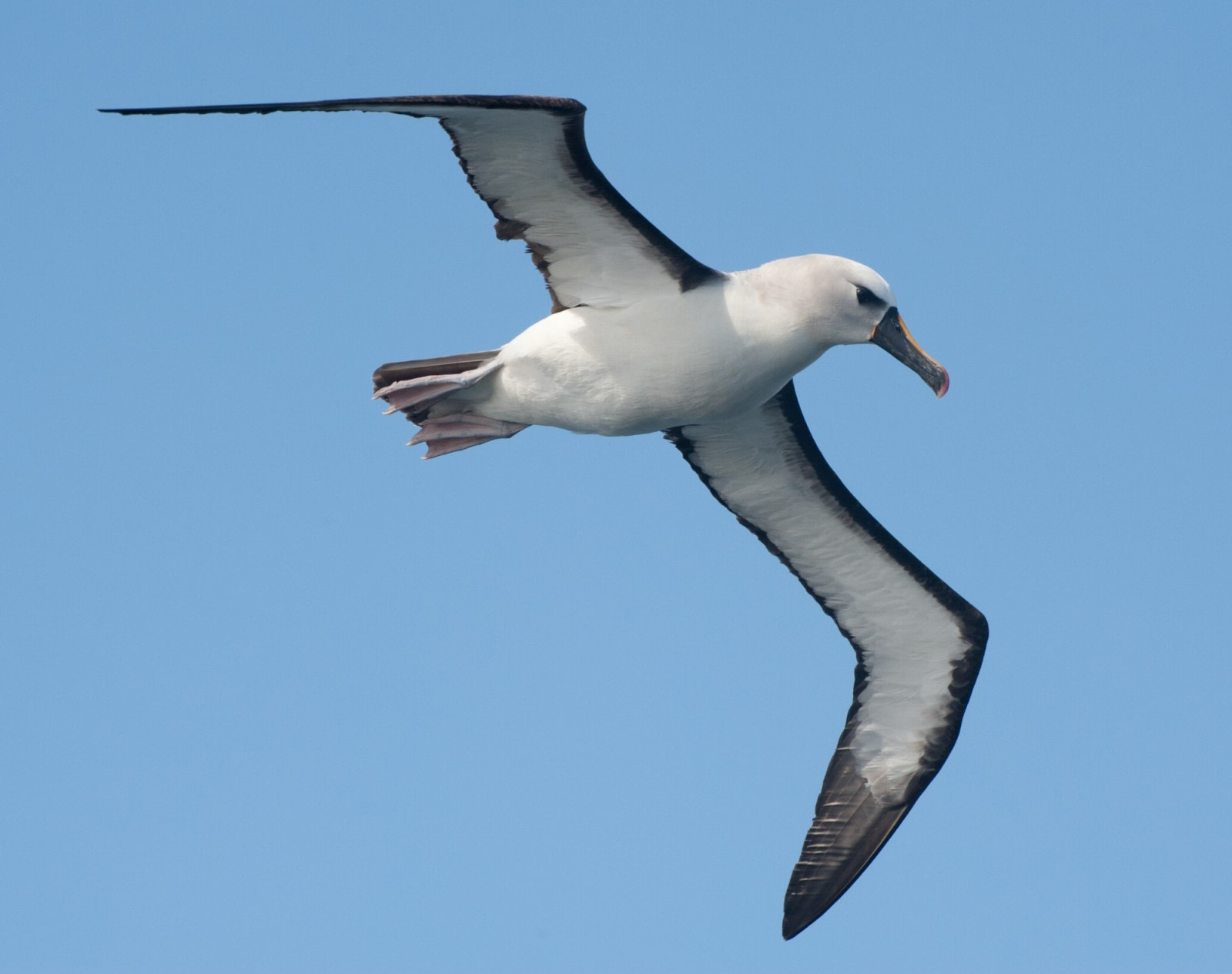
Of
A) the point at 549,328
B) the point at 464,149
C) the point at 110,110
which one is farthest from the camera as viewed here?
the point at 549,328

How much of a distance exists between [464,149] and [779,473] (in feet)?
14.0

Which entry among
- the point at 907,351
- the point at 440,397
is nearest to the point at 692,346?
the point at 907,351

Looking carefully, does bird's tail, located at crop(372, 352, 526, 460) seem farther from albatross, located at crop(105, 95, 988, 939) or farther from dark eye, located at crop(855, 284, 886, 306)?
dark eye, located at crop(855, 284, 886, 306)

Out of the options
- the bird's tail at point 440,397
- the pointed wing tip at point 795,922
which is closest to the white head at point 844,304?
the bird's tail at point 440,397

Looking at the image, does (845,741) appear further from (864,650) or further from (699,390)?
(699,390)

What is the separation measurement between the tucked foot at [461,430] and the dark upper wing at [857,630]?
1.76 m

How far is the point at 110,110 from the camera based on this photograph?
893cm

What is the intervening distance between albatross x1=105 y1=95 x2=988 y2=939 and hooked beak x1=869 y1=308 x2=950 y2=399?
0.01 meters

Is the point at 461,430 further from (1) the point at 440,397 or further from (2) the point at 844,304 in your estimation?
(2) the point at 844,304

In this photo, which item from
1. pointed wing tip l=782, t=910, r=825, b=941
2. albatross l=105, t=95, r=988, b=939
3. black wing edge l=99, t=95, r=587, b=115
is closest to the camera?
black wing edge l=99, t=95, r=587, b=115

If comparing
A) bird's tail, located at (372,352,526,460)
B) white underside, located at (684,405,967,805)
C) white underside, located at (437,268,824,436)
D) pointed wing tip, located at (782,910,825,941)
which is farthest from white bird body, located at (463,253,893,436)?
pointed wing tip, located at (782,910,825,941)

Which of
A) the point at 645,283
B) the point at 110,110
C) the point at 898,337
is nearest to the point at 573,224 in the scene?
the point at 645,283

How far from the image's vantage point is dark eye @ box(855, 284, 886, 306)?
1169 centimetres

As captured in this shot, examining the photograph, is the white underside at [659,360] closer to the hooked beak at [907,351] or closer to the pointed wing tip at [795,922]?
the hooked beak at [907,351]
